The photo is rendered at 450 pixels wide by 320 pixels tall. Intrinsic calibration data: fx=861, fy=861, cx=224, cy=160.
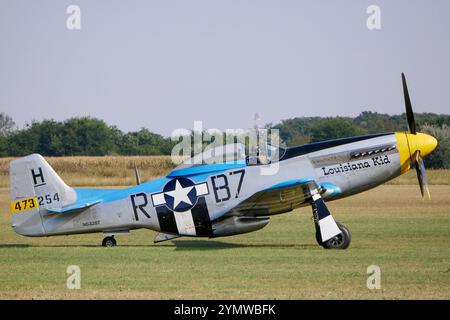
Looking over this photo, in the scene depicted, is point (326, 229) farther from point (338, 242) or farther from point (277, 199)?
point (277, 199)

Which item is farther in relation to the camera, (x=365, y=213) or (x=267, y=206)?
(x=365, y=213)

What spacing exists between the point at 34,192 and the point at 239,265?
16.5 ft

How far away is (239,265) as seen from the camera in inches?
536

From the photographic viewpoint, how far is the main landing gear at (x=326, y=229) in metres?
15.3

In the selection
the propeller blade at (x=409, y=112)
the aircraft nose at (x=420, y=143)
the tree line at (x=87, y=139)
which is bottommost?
the tree line at (x=87, y=139)

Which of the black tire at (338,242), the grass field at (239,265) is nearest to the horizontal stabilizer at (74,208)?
the grass field at (239,265)

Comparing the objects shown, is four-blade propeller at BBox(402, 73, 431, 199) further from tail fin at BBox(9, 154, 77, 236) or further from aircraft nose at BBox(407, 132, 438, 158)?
tail fin at BBox(9, 154, 77, 236)

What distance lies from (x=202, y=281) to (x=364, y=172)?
17.0 feet

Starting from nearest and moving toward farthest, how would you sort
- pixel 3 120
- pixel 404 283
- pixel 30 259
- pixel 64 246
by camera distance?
pixel 404 283 < pixel 30 259 < pixel 64 246 < pixel 3 120

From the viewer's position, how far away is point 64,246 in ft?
57.8

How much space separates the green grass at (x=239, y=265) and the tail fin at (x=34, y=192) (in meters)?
0.54

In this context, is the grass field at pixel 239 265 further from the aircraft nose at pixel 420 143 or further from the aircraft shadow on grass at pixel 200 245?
the aircraft nose at pixel 420 143
